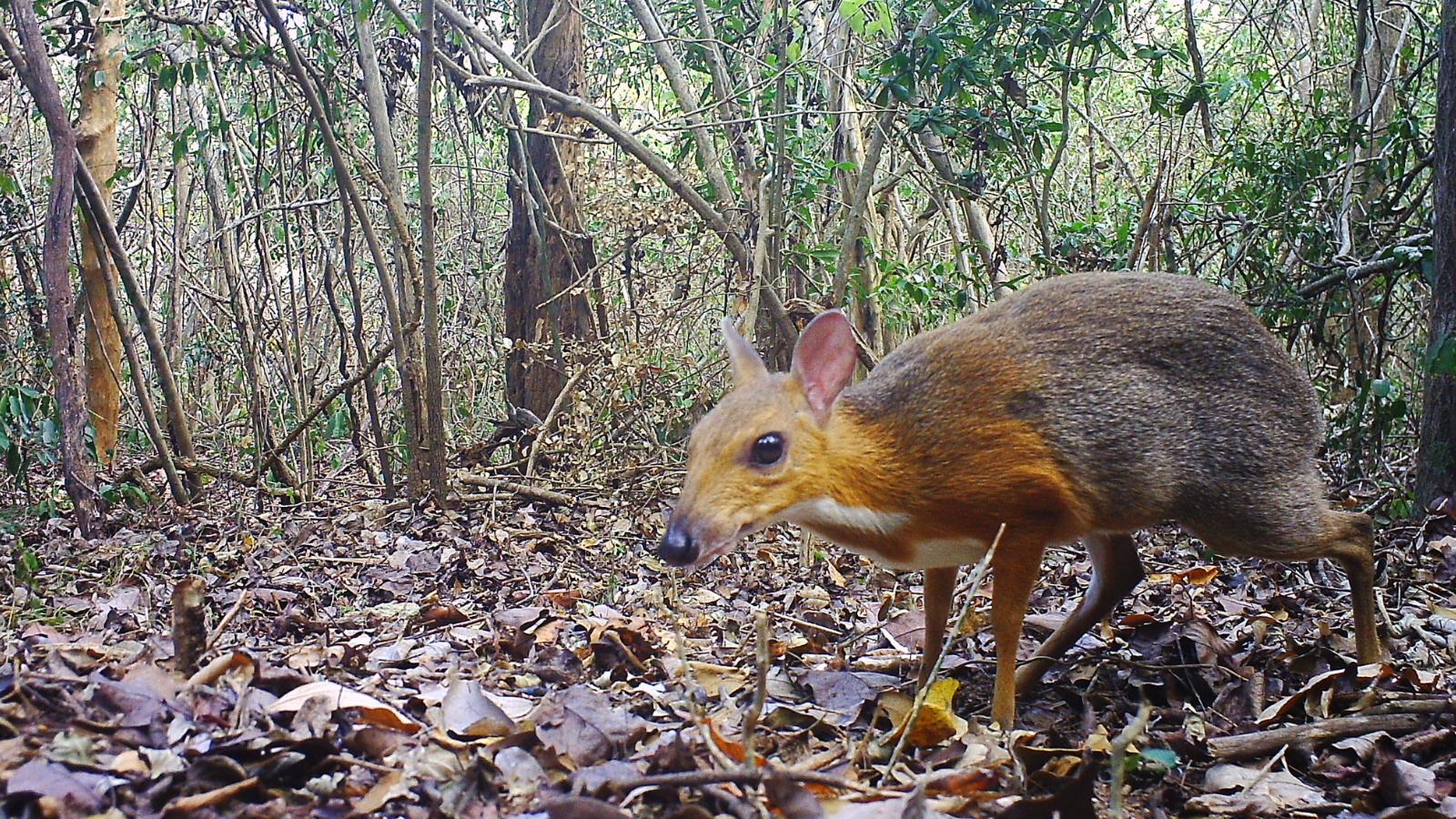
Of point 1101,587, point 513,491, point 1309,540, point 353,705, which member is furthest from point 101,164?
point 1309,540

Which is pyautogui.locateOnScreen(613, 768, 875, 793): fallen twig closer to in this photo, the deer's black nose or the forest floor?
the forest floor

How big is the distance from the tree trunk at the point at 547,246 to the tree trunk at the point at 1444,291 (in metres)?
5.00

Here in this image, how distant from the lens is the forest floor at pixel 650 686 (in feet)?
7.13

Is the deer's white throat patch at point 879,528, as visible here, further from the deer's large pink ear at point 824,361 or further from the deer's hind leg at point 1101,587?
the deer's hind leg at point 1101,587

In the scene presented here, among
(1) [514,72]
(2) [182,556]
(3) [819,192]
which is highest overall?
(1) [514,72]

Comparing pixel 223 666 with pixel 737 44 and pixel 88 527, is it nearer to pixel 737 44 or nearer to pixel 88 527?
pixel 88 527

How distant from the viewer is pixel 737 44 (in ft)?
27.4

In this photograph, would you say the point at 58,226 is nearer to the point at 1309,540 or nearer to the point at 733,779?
the point at 733,779

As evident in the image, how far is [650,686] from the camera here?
348cm

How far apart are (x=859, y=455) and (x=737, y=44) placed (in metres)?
5.51

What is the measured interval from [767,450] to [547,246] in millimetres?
5655

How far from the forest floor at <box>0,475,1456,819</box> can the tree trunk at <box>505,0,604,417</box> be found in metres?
2.39

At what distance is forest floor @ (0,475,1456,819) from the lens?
2174 millimetres

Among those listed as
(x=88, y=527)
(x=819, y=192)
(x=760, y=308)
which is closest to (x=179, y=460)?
(x=88, y=527)
